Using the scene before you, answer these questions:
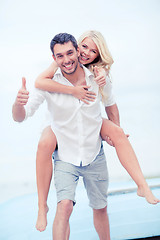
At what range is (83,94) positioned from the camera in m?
2.36

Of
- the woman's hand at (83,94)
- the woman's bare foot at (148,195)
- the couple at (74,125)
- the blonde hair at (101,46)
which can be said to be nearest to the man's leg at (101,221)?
the couple at (74,125)

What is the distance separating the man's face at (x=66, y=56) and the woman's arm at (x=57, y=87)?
0.10 m

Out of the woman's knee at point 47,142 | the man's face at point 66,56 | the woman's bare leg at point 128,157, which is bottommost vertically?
the woman's bare leg at point 128,157

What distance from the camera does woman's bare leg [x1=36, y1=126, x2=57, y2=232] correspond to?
2332 millimetres

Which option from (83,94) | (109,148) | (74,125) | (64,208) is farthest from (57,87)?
(109,148)

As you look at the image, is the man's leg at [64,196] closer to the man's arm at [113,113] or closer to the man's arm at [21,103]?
the man's arm at [21,103]

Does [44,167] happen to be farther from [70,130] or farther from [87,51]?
[87,51]

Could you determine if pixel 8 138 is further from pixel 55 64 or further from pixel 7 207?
pixel 55 64

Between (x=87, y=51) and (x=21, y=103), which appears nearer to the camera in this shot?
(x=21, y=103)

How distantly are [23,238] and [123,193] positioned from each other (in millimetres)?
1361

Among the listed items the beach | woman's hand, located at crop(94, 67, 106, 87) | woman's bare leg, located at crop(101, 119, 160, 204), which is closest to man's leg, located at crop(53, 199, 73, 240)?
woman's bare leg, located at crop(101, 119, 160, 204)

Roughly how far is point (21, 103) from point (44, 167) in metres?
0.47

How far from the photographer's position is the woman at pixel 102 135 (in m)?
2.33

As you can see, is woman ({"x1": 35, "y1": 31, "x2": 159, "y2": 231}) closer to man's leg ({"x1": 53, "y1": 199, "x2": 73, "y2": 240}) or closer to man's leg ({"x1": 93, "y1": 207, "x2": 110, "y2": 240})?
man's leg ({"x1": 53, "y1": 199, "x2": 73, "y2": 240})
